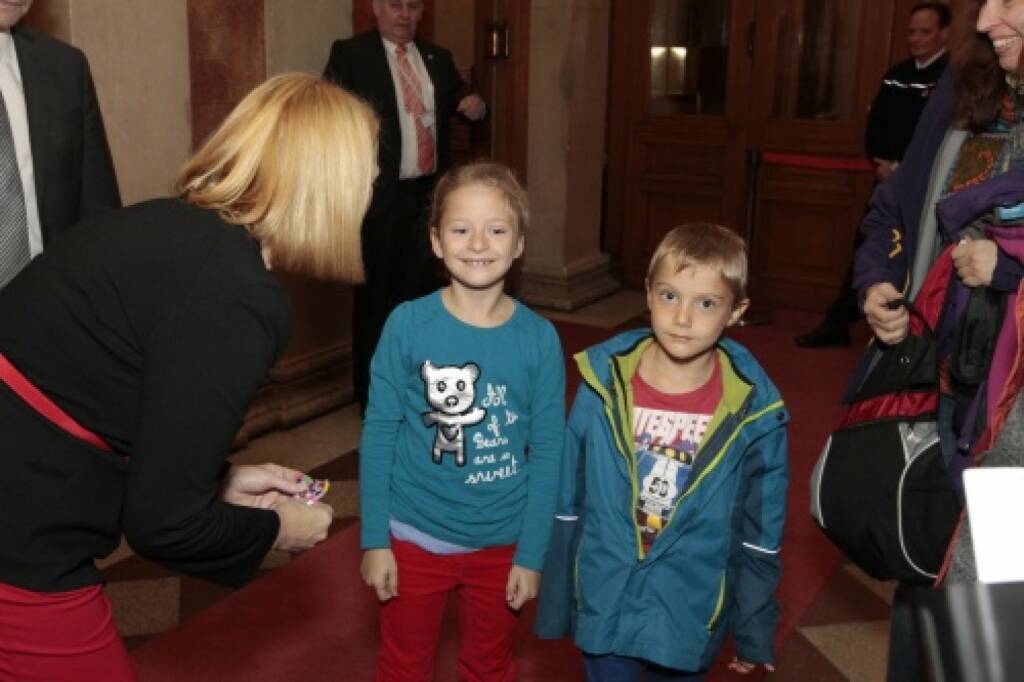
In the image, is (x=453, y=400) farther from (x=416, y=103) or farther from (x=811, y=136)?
(x=811, y=136)

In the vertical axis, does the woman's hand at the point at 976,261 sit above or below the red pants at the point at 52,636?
above

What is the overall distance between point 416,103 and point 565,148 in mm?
2217

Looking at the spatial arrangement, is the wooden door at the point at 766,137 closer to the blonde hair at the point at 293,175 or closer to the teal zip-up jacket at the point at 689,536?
the teal zip-up jacket at the point at 689,536

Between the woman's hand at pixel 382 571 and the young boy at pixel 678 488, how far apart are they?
341mm

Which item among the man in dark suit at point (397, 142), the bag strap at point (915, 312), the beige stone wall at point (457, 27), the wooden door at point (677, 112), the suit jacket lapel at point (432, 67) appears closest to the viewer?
the bag strap at point (915, 312)

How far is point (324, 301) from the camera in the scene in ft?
17.0

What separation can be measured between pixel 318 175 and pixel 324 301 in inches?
139

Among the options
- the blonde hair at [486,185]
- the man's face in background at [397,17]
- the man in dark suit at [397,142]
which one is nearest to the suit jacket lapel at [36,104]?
the blonde hair at [486,185]

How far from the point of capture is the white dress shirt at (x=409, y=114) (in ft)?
16.5

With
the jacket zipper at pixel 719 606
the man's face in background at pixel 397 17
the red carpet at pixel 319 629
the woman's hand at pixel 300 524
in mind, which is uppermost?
the man's face in background at pixel 397 17

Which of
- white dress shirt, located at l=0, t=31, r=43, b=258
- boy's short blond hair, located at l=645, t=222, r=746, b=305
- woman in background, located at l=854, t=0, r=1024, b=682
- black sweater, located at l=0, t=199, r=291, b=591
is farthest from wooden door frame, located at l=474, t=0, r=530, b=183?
black sweater, located at l=0, t=199, r=291, b=591

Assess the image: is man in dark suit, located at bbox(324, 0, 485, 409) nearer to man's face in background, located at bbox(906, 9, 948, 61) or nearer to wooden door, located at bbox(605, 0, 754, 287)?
man's face in background, located at bbox(906, 9, 948, 61)

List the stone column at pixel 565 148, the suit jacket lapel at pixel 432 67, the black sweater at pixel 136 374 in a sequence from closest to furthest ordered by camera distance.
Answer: the black sweater at pixel 136 374
the suit jacket lapel at pixel 432 67
the stone column at pixel 565 148

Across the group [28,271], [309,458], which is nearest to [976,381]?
[28,271]
